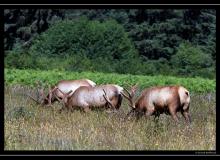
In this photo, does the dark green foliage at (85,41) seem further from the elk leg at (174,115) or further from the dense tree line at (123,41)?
the elk leg at (174,115)

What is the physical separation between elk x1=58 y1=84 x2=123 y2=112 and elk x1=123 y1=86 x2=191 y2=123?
57.0 inches

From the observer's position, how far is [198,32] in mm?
35344

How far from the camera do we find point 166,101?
11.5 meters

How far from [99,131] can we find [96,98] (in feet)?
11.0

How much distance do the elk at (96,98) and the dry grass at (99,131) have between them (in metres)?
0.55

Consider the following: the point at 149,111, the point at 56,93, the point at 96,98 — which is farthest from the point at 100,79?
the point at 149,111

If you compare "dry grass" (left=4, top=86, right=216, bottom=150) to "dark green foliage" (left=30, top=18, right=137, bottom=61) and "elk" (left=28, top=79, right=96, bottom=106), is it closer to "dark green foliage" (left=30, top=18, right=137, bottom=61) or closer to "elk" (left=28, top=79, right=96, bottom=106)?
"elk" (left=28, top=79, right=96, bottom=106)

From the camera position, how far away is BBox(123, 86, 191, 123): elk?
11500 millimetres

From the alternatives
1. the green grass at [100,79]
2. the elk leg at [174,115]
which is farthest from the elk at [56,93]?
the green grass at [100,79]

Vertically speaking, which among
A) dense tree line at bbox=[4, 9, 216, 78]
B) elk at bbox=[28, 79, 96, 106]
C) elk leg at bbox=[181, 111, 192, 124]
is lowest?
dense tree line at bbox=[4, 9, 216, 78]

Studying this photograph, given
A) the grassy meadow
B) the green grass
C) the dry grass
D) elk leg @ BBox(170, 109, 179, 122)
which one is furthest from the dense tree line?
elk leg @ BBox(170, 109, 179, 122)

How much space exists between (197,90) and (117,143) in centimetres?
1225

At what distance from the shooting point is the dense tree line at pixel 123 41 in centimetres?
2723

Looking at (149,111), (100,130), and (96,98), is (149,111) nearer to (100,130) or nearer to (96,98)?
(100,130)
